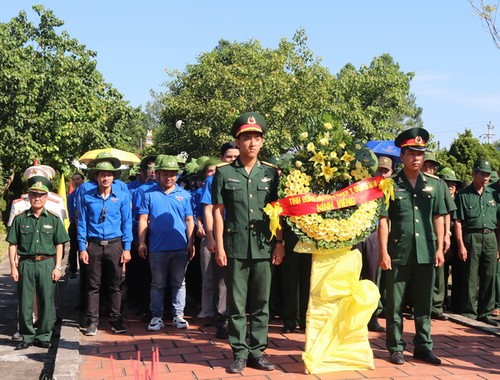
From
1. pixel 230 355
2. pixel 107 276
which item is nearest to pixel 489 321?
pixel 230 355

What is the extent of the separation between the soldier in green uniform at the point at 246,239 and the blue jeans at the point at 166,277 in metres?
1.83

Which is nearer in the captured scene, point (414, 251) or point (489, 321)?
point (414, 251)

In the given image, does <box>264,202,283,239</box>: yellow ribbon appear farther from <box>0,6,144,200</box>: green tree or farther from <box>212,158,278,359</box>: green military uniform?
<box>0,6,144,200</box>: green tree

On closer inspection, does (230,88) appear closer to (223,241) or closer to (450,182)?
(450,182)

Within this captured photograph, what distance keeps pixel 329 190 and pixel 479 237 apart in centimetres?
363

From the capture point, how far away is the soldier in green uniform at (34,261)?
7148 millimetres

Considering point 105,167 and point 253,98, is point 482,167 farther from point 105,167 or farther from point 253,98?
point 253,98

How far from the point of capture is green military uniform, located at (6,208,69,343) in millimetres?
7152

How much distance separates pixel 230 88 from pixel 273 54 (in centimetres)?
347

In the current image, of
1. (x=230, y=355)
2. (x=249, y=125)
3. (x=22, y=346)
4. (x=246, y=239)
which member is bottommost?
(x=22, y=346)

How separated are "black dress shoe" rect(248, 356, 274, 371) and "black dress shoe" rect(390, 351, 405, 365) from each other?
1079 mm

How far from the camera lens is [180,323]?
294 inches

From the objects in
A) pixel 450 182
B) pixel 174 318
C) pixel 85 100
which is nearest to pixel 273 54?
pixel 85 100

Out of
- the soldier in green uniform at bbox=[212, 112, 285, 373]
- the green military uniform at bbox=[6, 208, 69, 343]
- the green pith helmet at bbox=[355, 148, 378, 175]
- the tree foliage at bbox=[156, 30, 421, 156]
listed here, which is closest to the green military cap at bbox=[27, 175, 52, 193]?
the green military uniform at bbox=[6, 208, 69, 343]
